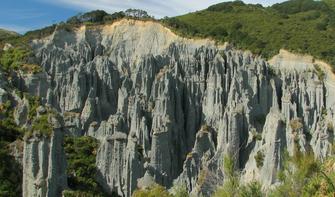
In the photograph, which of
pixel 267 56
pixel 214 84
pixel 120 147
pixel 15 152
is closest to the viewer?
pixel 15 152

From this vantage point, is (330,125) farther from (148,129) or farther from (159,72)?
(159,72)

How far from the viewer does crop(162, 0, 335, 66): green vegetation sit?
226 ft

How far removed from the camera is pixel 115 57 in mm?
70188

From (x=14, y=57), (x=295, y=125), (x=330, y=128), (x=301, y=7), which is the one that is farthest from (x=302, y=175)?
(x=301, y=7)

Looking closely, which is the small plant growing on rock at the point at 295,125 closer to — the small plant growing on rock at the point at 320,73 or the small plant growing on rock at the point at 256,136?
the small plant growing on rock at the point at 256,136

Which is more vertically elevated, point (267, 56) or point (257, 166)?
point (267, 56)

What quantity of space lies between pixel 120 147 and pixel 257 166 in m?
9.81

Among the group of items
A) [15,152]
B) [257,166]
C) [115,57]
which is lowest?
[257,166]

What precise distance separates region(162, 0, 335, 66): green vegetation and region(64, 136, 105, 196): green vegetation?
1205 inches

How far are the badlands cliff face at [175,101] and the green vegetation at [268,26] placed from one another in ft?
11.0

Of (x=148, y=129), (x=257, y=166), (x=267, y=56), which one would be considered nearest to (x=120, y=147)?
(x=257, y=166)

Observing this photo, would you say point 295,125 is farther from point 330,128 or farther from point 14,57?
point 14,57

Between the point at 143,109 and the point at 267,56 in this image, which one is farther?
the point at 267,56

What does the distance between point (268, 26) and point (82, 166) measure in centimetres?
4937
